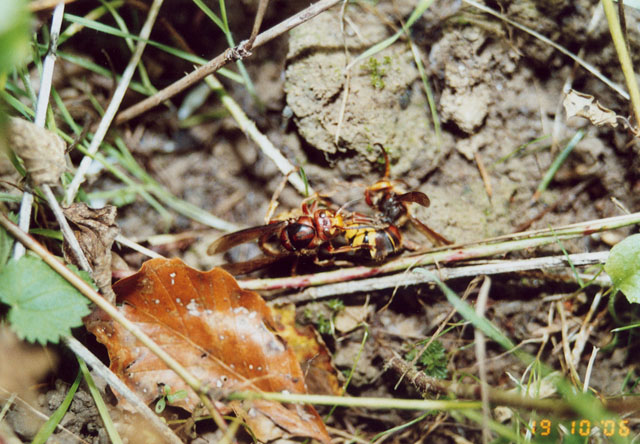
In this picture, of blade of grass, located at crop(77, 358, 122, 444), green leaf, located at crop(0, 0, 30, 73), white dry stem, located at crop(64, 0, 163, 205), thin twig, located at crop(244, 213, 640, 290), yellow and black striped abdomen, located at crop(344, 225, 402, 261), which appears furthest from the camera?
white dry stem, located at crop(64, 0, 163, 205)

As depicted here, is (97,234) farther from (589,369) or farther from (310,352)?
(589,369)

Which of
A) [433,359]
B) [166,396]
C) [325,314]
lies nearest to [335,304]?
[325,314]

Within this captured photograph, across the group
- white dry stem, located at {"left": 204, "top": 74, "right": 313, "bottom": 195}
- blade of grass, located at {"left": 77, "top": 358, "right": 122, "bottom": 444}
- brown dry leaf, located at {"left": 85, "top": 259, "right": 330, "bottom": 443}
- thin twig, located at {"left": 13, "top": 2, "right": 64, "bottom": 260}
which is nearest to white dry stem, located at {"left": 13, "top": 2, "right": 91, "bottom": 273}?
thin twig, located at {"left": 13, "top": 2, "right": 64, "bottom": 260}

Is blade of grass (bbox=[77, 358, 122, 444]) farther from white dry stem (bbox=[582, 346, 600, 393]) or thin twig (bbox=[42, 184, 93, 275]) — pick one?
white dry stem (bbox=[582, 346, 600, 393])

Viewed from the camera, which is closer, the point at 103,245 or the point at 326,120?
the point at 103,245

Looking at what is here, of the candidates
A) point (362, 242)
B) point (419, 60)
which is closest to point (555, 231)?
point (362, 242)

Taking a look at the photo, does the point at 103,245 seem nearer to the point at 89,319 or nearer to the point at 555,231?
the point at 89,319
